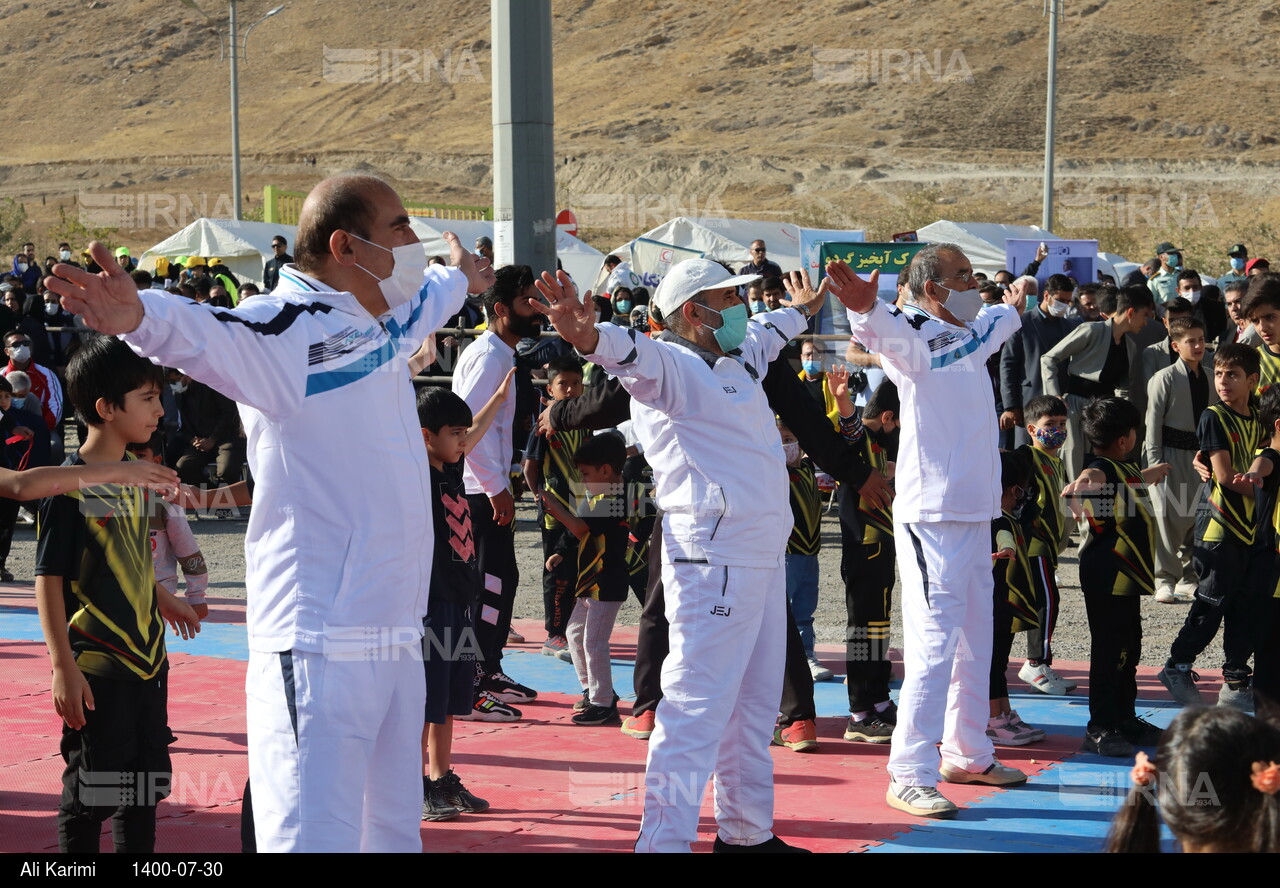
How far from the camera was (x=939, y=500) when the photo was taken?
5.82 metres

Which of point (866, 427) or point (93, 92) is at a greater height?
point (93, 92)

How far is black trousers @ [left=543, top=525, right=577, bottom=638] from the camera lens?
7727mm

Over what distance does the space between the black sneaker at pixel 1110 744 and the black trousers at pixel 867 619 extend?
979 mm

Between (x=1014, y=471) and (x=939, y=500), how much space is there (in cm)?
159

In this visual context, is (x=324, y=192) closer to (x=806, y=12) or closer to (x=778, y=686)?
(x=778, y=686)

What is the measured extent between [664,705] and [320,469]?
1.88 meters

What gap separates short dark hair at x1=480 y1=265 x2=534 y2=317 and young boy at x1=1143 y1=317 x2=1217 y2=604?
4872 mm

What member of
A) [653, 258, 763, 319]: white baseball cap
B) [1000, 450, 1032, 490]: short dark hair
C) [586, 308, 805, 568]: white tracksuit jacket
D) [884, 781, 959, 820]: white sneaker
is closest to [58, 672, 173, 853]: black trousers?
[586, 308, 805, 568]: white tracksuit jacket

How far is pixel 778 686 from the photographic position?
5.19 meters

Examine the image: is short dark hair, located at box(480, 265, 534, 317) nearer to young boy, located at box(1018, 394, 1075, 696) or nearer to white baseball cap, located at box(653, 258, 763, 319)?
white baseball cap, located at box(653, 258, 763, 319)

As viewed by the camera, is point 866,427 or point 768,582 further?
point 866,427

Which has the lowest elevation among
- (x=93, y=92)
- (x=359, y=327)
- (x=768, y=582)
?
(x=768, y=582)

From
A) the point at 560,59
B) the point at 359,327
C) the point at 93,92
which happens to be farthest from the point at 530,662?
the point at 93,92

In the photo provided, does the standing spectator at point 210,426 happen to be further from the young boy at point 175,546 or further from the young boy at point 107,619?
the young boy at point 107,619
